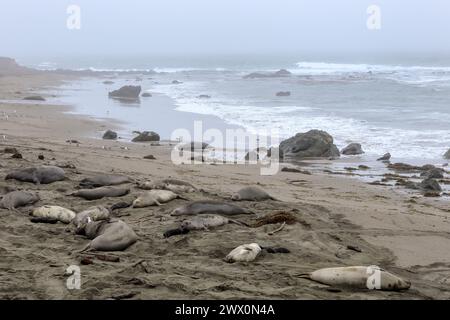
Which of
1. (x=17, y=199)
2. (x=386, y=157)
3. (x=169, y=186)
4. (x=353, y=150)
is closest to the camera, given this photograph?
(x=17, y=199)


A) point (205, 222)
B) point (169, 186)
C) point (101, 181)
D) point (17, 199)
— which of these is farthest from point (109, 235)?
point (101, 181)

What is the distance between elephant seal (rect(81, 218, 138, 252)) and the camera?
624cm

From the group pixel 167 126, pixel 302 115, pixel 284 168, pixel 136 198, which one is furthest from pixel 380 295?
pixel 302 115

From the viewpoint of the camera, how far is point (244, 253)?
596 cm

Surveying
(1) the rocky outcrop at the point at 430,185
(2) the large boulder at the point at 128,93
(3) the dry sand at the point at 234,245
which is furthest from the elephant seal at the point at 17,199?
(2) the large boulder at the point at 128,93

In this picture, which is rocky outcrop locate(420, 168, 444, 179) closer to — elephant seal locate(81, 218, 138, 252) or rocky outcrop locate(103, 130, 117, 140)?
elephant seal locate(81, 218, 138, 252)

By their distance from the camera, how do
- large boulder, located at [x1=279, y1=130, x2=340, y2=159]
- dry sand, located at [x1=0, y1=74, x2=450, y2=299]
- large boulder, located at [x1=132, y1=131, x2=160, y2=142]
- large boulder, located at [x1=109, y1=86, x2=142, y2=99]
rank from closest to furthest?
dry sand, located at [x1=0, y1=74, x2=450, y2=299] < large boulder, located at [x1=279, y1=130, x2=340, y2=159] < large boulder, located at [x1=132, y1=131, x2=160, y2=142] < large boulder, located at [x1=109, y1=86, x2=142, y2=99]

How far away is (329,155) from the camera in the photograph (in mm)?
16391

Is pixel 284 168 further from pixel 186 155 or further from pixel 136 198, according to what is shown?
pixel 136 198

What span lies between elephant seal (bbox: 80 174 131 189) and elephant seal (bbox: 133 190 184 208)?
1.12m

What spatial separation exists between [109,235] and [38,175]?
3.84 metres

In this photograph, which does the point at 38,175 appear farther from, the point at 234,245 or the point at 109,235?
the point at 234,245

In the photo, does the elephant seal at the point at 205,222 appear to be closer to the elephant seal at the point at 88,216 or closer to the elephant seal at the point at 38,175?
the elephant seal at the point at 88,216

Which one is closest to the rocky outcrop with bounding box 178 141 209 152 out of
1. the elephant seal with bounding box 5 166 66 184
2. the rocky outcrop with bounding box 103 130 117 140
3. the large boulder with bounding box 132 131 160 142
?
the large boulder with bounding box 132 131 160 142
